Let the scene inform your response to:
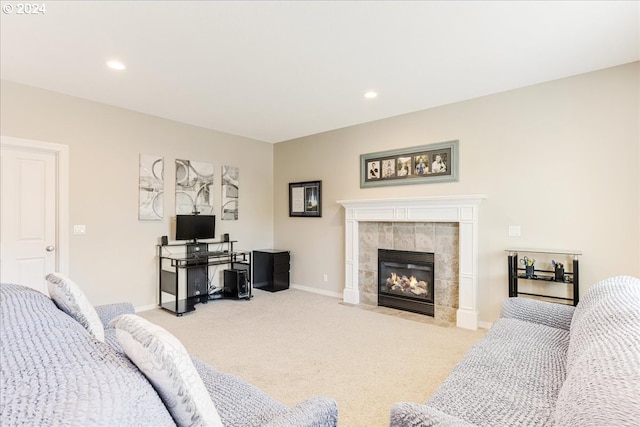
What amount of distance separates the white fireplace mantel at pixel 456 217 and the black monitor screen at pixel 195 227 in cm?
208

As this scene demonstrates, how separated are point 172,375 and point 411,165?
4118 mm

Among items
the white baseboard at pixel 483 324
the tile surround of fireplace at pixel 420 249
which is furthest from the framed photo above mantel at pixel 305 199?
the white baseboard at pixel 483 324

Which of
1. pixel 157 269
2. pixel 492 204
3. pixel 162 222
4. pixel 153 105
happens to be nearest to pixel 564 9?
pixel 492 204

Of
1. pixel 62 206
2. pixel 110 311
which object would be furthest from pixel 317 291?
pixel 62 206

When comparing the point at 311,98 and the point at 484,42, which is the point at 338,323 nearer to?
the point at 311,98

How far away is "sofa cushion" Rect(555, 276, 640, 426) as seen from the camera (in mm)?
831

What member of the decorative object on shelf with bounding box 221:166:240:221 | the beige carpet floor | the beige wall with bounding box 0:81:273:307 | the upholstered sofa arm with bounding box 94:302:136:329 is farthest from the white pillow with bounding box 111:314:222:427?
the decorative object on shelf with bounding box 221:166:240:221

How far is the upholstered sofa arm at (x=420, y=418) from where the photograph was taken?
1079 millimetres

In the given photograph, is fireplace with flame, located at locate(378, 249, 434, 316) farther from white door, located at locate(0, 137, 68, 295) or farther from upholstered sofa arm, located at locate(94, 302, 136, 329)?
white door, located at locate(0, 137, 68, 295)

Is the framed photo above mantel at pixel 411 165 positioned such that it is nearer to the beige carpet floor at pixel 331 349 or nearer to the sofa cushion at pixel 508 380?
the beige carpet floor at pixel 331 349

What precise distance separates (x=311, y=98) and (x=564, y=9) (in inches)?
96.4

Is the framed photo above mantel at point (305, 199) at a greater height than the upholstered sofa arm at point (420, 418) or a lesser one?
greater

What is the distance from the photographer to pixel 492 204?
3787mm

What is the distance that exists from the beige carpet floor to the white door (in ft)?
4.53
